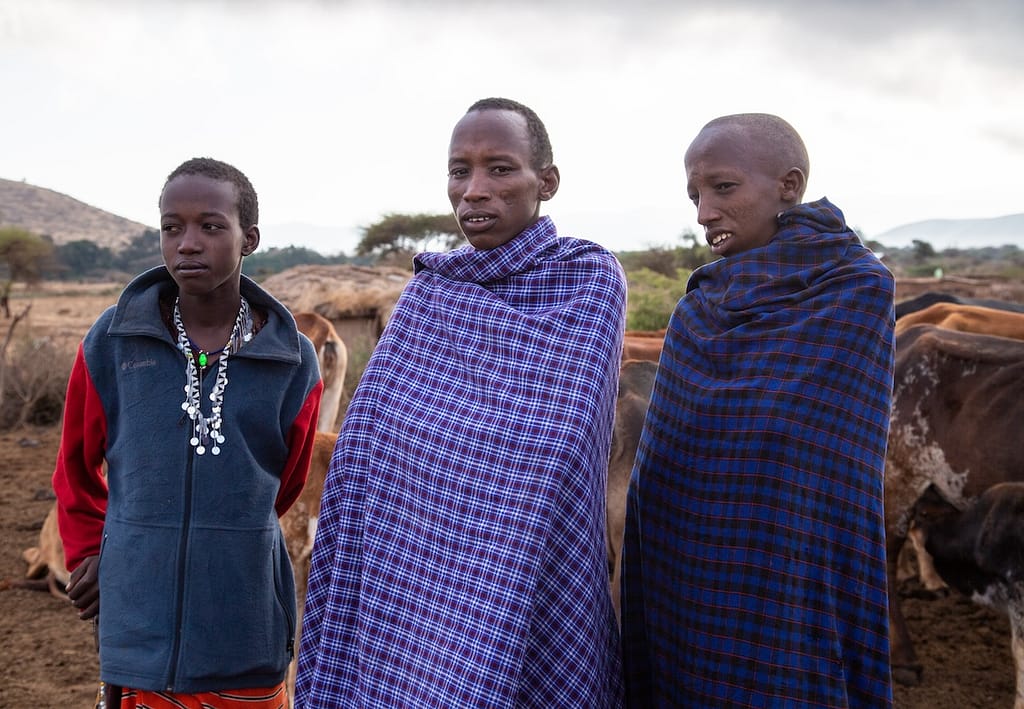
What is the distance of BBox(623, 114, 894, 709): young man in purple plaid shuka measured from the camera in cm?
223

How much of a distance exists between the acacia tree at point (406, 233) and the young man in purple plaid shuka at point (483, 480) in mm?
21091

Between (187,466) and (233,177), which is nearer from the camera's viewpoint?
(187,466)

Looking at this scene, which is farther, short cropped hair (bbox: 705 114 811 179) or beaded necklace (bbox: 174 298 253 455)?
short cropped hair (bbox: 705 114 811 179)

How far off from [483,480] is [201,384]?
754 mm

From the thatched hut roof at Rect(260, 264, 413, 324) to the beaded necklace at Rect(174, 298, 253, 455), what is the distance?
7051mm

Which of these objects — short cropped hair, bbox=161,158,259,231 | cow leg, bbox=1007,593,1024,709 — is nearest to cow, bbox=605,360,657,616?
cow leg, bbox=1007,593,1024,709

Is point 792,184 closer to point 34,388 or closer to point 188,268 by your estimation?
point 188,268

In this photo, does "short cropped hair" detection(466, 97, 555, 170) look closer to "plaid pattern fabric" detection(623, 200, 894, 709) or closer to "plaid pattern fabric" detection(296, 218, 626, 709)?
"plaid pattern fabric" detection(296, 218, 626, 709)

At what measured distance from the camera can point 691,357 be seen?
245 centimetres

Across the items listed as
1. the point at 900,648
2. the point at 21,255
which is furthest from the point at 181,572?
the point at 21,255

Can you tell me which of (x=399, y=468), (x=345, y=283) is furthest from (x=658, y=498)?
(x=345, y=283)

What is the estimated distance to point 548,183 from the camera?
2602mm

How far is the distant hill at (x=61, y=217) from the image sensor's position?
5309cm

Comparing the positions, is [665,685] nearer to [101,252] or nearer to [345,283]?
[345,283]
